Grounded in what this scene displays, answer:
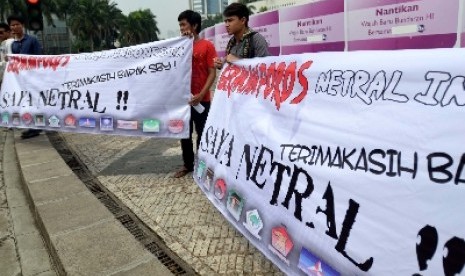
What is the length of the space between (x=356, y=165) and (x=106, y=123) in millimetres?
3601

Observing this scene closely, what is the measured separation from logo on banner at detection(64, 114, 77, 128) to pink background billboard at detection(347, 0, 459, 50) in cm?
511

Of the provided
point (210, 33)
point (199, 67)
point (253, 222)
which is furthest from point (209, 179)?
point (210, 33)

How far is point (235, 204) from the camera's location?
267 centimetres

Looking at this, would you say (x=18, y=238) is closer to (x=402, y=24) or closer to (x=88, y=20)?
(x=402, y=24)

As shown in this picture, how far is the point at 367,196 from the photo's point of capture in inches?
69.6

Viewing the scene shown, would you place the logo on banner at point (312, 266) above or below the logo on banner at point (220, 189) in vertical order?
below

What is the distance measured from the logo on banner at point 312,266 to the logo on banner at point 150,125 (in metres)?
2.81

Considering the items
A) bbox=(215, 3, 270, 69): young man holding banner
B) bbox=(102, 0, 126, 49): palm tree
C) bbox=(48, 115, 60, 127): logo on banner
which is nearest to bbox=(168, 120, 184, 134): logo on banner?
bbox=(215, 3, 270, 69): young man holding banner

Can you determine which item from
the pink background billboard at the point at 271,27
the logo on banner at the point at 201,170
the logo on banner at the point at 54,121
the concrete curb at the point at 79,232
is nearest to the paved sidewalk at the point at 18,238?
the concrete curb at the point at 79,232

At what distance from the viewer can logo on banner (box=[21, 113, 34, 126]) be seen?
570 centimetres

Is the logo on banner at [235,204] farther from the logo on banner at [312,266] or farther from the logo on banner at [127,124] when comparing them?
the logo on banner at [127,124]

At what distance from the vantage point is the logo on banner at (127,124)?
465 centimetres

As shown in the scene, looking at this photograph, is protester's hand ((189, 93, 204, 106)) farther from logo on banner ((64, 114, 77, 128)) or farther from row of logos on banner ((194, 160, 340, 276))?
logo on banner ((64, 114, 77, 128))

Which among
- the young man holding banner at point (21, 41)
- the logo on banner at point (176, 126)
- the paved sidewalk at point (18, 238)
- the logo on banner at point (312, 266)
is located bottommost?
the paved sidewalk at point (18, 238)
